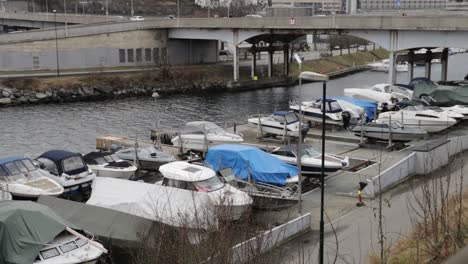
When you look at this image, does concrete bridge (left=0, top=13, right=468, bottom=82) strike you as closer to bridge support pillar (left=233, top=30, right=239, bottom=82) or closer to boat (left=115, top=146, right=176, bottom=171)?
bridge support pillar (left=233, top=30, right=239, bottom=82)

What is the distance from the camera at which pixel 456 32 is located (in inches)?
1839

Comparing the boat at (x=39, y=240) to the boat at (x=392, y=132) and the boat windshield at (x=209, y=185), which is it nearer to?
the boat windshield at (x=209, y=185)

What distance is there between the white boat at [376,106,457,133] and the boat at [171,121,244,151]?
8.44 meters

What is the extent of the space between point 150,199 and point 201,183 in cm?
207

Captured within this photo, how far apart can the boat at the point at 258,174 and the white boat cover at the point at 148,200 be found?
9.56ft

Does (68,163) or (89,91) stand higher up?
(68,163)

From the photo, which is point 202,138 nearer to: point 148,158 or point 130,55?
point 148,158

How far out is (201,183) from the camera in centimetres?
1991

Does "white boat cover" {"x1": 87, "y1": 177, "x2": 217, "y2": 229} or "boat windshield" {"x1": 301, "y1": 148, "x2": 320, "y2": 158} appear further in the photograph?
"boat windshield" {"x1": 301, "y1": 148, "x2": 320, "y2": 158}

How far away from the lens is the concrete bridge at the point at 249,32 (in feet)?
156

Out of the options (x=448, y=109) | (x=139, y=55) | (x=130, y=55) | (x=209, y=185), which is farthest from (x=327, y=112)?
(x=139, y=55)

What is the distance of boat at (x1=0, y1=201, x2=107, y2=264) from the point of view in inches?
581

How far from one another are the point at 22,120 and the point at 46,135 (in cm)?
681

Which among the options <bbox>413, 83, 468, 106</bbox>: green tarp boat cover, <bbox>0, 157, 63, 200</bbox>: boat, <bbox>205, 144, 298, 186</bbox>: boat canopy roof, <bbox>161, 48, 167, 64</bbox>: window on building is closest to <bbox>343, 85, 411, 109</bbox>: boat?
<bbox>413, 83, 468, 106</bbox>: green tarp boat cover
